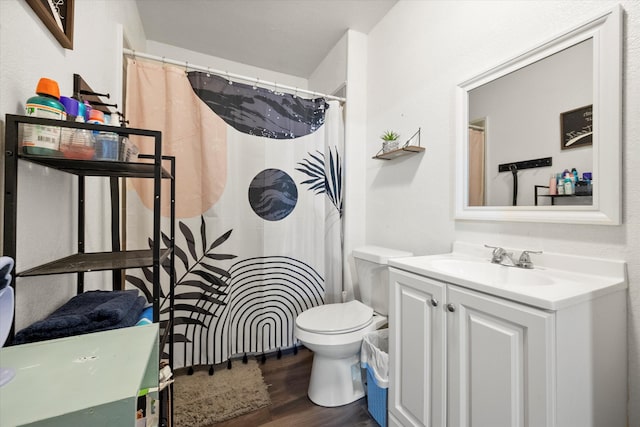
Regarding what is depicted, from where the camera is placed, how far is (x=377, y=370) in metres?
1.35

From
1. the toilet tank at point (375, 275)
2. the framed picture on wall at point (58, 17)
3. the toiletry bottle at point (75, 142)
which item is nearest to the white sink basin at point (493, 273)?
the toilet tank at point (375, 275)

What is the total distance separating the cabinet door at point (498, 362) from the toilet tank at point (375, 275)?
2.23ft

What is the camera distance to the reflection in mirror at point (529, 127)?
100cm

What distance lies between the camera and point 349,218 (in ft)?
7.12

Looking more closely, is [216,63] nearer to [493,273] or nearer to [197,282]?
[197,282]

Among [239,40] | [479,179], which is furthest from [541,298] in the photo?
[239,40]

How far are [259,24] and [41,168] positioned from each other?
74.6 inches

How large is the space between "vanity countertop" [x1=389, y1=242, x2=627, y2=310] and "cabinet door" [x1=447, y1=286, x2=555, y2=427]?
39 millimetres

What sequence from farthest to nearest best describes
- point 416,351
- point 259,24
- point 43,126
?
point 259,24 < point 416,351 < point 43,126

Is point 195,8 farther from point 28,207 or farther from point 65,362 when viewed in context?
point 65,362

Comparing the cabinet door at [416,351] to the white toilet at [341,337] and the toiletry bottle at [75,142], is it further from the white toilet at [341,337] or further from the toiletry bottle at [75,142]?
the toiletry bottle at [75,142]

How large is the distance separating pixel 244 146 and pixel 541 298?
5.77ft

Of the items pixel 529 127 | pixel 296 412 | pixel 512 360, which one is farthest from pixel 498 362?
pixel 296 412

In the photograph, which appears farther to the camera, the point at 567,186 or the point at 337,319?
the point at 337,319
